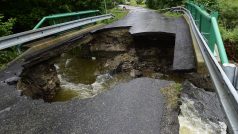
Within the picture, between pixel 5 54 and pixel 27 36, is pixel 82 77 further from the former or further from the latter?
pixel 27 36

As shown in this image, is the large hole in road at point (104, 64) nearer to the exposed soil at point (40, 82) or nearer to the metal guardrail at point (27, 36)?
the exposed soil at point (40, 82)

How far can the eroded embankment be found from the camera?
7496 mm

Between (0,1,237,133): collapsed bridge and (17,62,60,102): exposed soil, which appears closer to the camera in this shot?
(0,1,237,133): collapsed bridge

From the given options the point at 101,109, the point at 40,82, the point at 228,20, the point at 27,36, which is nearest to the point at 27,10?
the point at 27,36

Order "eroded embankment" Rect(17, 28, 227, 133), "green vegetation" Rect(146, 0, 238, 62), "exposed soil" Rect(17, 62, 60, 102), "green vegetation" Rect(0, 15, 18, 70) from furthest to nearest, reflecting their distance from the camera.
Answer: "green vegetation" Rect(146, 0, 238, 62), "green vegetation" Rect(0, 15, 18, 70), "eroded embankment" Rect(17, 28, 227, 133), "exposed soil" Rect(17, 62, 60, 102)

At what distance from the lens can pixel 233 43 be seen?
966cm

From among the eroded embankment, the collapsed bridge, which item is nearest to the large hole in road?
the eroded embankment

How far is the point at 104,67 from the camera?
41.1 feet

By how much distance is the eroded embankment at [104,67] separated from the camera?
7496mm

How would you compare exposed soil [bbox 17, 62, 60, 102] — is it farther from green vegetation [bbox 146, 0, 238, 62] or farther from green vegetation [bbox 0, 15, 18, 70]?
green vegetation [bbox 146, 0, 238, 62]

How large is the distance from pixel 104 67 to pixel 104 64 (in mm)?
363

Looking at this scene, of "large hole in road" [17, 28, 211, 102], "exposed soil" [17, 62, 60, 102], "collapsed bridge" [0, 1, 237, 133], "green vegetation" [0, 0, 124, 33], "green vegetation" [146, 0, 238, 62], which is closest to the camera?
"collapsed bridge" [0, 1, 237, 133]

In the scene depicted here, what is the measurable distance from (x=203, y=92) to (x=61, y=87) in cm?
523

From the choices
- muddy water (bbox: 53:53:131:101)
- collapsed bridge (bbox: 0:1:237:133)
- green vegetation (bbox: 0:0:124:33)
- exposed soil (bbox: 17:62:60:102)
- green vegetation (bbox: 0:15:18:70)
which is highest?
green vegetation (bbox: 0:0:124:33)
